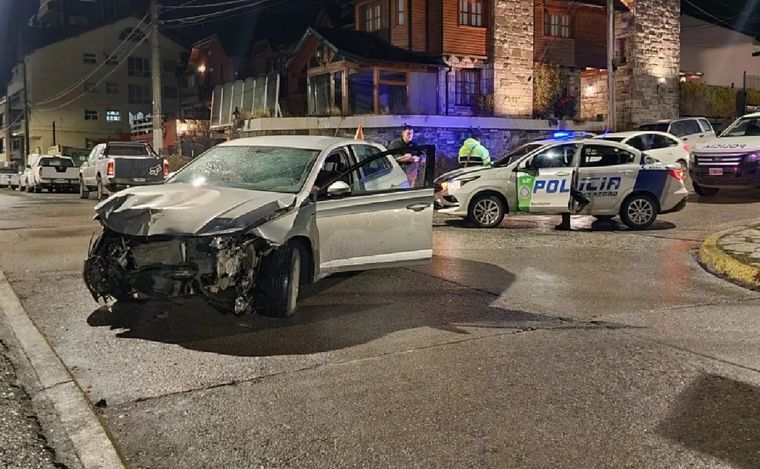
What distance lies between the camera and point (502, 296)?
741 centimetres

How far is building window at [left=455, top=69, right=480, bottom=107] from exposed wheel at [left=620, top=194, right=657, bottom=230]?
59.4 feet

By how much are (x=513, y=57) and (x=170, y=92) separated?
35.2 m

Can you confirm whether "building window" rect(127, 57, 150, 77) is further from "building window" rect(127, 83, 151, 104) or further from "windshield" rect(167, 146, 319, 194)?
"windshield" rect(167, 146, 319, 194)

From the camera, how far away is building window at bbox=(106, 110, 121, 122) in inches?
2267

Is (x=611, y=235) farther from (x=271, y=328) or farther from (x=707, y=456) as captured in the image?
(x=707, y=456)

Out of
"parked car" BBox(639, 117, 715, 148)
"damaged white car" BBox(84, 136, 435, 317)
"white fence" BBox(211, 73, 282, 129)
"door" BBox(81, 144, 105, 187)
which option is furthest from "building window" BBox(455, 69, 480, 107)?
"damaged white car" BBox(84, 136, 435, 317)

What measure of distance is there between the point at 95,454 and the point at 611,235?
10224 mm

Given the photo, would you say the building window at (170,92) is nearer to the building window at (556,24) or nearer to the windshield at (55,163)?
the windshield at (55,163)

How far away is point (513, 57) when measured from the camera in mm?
30203

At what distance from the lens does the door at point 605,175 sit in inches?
489

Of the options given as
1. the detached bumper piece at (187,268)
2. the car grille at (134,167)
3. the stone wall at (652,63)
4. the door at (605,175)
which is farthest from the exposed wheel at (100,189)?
the stone wall at (652,63)

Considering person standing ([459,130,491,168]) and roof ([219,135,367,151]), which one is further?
→ person standing ([459,130,491,168])

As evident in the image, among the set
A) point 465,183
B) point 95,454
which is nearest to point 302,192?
point 95,454

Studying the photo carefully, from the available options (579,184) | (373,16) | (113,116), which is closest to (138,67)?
(113,116)
